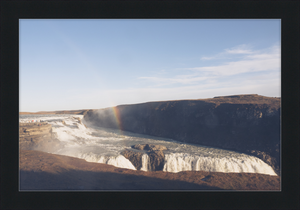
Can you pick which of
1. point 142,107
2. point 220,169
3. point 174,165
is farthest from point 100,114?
point 220,169

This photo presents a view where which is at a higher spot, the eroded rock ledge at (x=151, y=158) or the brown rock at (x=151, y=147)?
the brown rock at (x=151, y=147)

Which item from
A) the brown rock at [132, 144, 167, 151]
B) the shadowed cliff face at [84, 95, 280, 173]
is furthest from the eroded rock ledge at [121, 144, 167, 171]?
the shadowed cliff face at [84, 95, 280, 173]

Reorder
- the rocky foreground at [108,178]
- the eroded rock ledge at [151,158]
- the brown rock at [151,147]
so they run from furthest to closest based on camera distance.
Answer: the brown rock at [151,147]
the eroded rock ledge at [151,158]
the rocky foreground at [108,178]

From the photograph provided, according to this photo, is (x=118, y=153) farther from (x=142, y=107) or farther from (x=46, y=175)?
(x=142, y=107)

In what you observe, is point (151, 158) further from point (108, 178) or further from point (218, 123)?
point (218, 123)

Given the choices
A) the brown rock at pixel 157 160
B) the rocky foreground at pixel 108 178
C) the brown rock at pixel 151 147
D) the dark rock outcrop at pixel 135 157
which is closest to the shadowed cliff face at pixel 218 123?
the rocky foreground at pixel 108 178

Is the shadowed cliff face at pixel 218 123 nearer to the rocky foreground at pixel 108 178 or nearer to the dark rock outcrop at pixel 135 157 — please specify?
the rocky foreground at pixel 108 178
